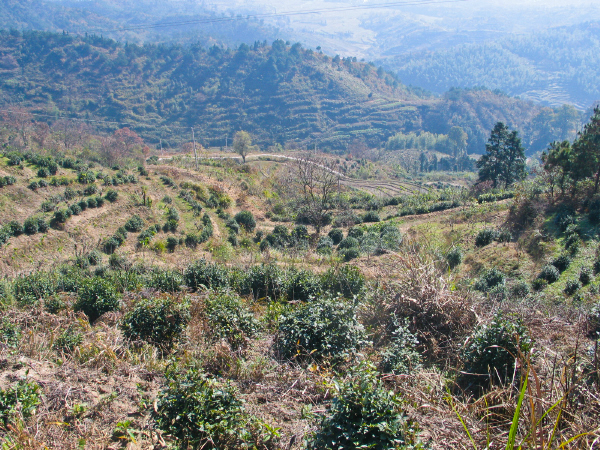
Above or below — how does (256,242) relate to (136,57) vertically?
below

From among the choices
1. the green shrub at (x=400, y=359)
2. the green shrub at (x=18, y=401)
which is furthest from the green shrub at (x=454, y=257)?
the green shrub at (x=18, y=401)

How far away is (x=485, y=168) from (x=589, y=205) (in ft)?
68.7

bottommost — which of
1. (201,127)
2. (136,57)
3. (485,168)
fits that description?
(201,127)

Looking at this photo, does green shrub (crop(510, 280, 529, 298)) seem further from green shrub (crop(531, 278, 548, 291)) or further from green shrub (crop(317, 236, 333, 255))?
green shrub (crop(317, 236, 333, 255))

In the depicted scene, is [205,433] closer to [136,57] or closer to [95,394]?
[95,394]

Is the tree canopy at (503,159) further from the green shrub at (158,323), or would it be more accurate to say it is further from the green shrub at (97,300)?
the green shrub at (158,323)

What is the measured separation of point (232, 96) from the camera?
4855 inches

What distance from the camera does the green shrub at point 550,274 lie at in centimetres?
1225

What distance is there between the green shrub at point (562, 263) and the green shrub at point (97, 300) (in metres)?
14.3

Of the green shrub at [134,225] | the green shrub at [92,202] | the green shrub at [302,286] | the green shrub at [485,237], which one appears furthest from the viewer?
the green shrub at [92,202]

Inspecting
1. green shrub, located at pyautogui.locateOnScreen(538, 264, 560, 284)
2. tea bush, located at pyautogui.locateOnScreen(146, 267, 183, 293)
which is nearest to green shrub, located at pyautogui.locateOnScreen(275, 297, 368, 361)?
tea bush, located at pyautogui.locateOnScreen(146, 267, 183, 293)

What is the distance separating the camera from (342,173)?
63562mm

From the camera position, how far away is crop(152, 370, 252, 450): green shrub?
334cm

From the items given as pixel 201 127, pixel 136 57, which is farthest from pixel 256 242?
pixel 136 57
